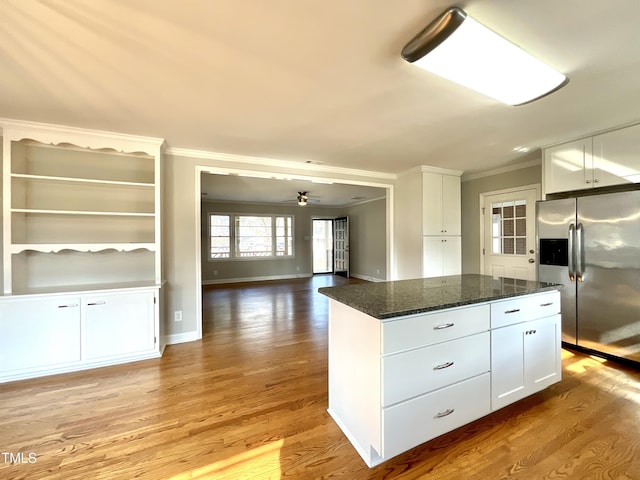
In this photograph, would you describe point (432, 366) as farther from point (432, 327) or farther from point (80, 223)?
point (80, 223)

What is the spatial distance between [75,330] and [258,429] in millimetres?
2081

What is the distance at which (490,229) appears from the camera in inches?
177

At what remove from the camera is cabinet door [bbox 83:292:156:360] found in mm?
2580

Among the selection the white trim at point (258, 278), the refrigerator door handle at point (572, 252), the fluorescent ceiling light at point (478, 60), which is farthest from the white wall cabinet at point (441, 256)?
the white trim at point (258, 278)

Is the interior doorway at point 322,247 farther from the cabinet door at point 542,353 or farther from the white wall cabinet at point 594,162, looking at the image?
the cabinet door at point 542,353

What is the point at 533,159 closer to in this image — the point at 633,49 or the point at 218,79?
the point at 633,49

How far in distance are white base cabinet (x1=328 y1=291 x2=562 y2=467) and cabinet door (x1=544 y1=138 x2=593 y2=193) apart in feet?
6.06

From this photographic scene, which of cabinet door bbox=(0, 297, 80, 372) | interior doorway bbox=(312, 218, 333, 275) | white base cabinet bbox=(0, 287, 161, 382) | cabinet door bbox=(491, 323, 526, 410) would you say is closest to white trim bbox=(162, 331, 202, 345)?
white base cabinet bbox=(0, 287, 161, 382)

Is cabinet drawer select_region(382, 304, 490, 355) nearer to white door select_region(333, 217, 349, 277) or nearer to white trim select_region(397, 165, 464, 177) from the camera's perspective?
white trim select_region(397, 165, 464, 177)

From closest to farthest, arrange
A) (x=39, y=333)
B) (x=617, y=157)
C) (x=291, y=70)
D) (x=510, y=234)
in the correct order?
(x=291, y=70), (x=39, y=333), (x=617, y=157), (x=510, y=234)

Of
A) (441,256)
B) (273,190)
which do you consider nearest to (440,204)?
(441,256)

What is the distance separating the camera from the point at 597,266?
2.72 meters

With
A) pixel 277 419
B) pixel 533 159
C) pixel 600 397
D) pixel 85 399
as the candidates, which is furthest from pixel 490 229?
pixel 85 399

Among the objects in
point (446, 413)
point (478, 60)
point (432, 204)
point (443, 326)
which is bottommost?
point (446, 413)
